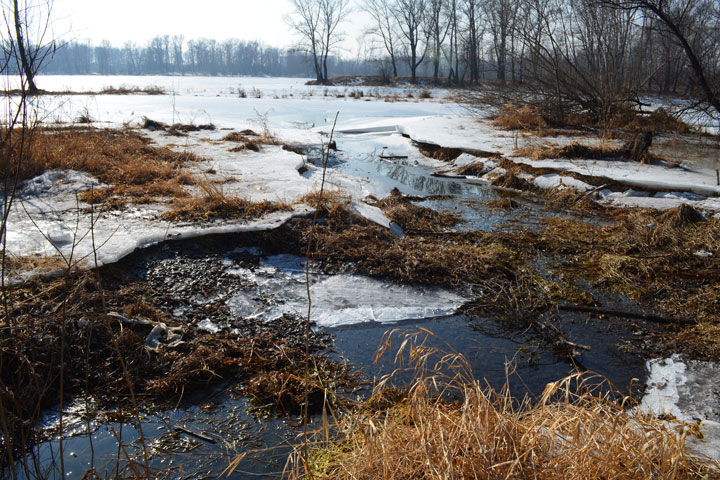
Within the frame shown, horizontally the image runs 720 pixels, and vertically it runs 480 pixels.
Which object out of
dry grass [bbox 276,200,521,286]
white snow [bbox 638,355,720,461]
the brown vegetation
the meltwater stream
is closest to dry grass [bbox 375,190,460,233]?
dry grass [bbox 276,200,521,286]

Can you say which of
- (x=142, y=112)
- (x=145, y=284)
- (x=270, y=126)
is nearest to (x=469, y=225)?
(x=145, y=284)

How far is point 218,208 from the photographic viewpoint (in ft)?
19.2

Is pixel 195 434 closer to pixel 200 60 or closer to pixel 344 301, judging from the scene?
pixel 344 301

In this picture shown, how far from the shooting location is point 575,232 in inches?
231

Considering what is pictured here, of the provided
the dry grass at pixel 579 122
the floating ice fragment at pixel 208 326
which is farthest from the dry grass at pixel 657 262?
the dry grass at pixel 579 122

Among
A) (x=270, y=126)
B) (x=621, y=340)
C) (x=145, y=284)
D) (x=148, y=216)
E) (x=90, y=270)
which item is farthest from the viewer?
(x=270, y=126)

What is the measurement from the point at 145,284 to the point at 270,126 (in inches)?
468

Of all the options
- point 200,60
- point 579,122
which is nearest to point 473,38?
point 579,122

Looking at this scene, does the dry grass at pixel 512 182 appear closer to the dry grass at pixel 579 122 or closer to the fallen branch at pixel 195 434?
the dry grass at pixel 579 122

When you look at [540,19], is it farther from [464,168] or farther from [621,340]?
[621,340]

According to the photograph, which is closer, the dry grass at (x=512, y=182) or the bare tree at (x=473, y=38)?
the dry grass at (x=512, y=182)

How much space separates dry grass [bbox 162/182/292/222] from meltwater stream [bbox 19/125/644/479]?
0.67m

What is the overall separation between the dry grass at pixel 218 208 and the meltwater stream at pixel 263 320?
0.67 metres

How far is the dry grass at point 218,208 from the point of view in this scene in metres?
5.63
